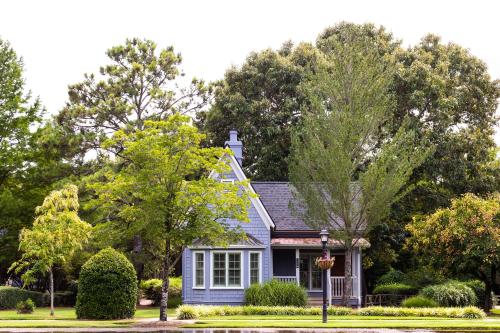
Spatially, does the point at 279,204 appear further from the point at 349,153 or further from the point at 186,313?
the point at 186,313

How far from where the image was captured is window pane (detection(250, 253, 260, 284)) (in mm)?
38188

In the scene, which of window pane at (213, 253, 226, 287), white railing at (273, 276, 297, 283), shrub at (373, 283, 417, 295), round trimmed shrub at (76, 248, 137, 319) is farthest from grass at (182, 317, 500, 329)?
shrub at (373, 283, 417, 295)

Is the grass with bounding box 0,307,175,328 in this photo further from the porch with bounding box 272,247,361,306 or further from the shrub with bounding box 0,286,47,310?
the porch with bounding box 272,247,361,306

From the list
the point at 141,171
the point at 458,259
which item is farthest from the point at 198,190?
the point at 458,259

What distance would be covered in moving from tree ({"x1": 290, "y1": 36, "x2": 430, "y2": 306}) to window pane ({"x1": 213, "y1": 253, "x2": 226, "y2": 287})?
486 cm

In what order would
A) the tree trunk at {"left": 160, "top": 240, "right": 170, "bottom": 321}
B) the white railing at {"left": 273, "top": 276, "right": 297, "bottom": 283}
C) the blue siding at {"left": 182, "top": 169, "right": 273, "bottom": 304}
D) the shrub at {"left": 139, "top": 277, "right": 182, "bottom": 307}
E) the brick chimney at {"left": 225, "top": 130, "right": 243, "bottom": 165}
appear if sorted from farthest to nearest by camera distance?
the brick chimney at {"left": 225, "top": 130, "right": 243, "bottom": 165} < the shrub at {"left": 139, "top": 277, "right": 182, "bottom": 307} < the white railing at {"left": 273, "top": 276, "right": 297, "bottom": 283} < the blue siding at {"left": 182, "top": 169, "right": 273, "bottom": 304} < the tree trunk at {"left": 160, "top": 240, "right": 170, "bottom": 321}

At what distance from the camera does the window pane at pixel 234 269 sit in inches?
1499

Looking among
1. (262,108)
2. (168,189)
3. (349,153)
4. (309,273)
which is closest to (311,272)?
(309,273)

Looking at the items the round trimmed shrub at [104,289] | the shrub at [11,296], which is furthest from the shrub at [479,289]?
the shrub at [11,296]

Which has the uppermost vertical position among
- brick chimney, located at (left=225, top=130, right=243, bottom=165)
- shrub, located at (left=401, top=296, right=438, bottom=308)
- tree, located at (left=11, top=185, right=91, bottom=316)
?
brick chimney, located at (left=225, top=130, right=243, bottom=165)

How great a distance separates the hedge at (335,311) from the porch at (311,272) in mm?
4930

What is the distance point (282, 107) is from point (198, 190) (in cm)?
2304

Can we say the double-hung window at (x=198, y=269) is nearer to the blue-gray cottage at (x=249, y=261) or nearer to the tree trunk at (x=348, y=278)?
the blue-gray cottage at (x=249, y=261)

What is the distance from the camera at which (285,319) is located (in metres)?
30.1
